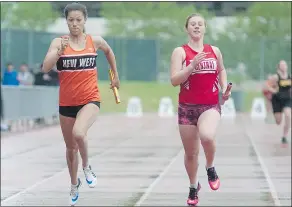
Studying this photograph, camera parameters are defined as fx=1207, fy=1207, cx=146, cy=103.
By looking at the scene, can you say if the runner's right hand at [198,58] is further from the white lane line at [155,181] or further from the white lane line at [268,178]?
the white lane line at [268,178]

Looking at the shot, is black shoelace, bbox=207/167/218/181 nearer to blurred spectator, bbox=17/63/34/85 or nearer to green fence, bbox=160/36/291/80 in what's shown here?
blurred spectator, bbox=17/63/34/85

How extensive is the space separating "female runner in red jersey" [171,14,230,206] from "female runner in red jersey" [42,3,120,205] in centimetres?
69

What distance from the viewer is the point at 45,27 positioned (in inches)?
3762

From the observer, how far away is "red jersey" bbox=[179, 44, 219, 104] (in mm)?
11391

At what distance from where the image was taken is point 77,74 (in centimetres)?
1145

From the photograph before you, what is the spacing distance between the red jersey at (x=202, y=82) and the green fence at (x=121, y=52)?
24.9 meters

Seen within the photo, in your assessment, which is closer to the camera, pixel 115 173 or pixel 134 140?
pixel 115 173

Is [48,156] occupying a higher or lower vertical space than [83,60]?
lower

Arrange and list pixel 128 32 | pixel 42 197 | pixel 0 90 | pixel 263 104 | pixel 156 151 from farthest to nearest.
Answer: pixel 128 32
pixel 263 104
pixel 156 151
pixel 0 90
pixel 42 197

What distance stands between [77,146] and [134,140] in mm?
51593

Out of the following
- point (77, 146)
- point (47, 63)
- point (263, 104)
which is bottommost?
point (263, 104)

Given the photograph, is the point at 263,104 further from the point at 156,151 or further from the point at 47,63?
the point at 47,63

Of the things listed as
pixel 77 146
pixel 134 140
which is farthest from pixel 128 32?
pixel 77 146

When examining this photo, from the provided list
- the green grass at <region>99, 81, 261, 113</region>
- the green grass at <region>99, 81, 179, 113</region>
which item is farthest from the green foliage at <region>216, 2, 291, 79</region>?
the green grass at <region>99, 81, 179, 113</region>
